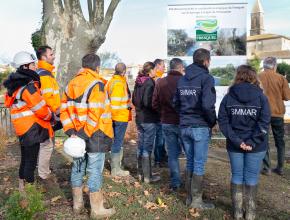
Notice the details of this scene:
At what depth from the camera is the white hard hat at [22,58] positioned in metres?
5.82

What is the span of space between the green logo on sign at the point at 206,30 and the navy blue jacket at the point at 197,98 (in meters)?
4.36

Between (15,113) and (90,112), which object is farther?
(15,113)

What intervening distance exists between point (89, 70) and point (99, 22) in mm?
7384

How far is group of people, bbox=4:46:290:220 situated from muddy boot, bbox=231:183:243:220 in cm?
1

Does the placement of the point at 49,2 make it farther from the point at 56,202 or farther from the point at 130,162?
the point at 56,202

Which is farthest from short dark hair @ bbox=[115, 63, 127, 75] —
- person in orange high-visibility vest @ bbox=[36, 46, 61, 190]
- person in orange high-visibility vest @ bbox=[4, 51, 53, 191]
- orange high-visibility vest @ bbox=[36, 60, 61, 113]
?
person in orange high-visibility vest @ bbox=[4, 51, 53, 191]

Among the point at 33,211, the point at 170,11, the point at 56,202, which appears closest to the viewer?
the point at 33,211

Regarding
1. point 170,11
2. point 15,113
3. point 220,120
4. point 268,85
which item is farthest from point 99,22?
point 220,120

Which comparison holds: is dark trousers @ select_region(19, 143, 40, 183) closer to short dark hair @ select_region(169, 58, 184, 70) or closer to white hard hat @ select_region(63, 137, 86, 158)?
white hard hat @ select_region(63, 137, 86, 158)

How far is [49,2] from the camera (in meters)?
12.1

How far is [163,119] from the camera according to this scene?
6.79m

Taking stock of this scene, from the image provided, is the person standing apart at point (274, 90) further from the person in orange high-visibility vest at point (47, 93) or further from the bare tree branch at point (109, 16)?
the bare tree branch at point (109, 16)

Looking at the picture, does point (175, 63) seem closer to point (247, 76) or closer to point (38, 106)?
point (247, 76)

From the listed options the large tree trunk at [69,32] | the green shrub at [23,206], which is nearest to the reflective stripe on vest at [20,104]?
→ the green shrub at [23,206]
